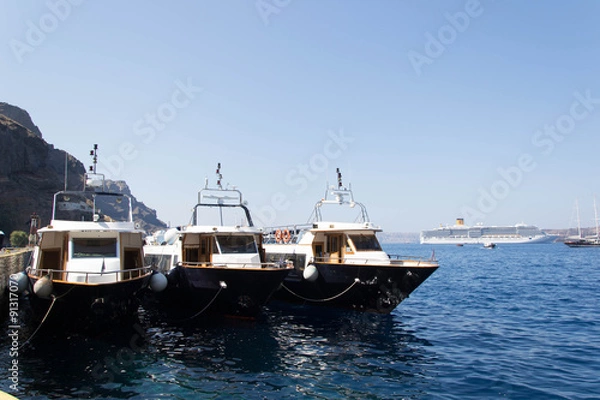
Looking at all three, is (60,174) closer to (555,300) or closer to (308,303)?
(308,303)

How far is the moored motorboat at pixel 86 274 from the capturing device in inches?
524

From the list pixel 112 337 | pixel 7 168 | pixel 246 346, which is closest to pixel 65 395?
pixel 112 337

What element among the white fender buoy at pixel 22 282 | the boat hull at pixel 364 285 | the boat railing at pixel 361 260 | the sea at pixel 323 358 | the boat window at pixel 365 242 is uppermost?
the boat window at pixel 365 242

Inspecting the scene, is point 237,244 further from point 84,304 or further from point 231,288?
point 84,304

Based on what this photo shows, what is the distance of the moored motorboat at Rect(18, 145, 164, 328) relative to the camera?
1332 cm

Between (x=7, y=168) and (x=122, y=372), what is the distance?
59.7 metres

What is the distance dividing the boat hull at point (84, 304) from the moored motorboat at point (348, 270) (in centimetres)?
868

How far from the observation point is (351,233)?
68.8 feet

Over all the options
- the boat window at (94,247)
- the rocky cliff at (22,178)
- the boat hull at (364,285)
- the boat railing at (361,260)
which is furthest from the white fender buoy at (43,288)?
the rocky cliff at (22,178)

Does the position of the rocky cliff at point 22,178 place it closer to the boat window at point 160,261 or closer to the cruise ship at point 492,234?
the boat window at point 160,261

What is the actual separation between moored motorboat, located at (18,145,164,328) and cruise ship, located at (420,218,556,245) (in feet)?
507

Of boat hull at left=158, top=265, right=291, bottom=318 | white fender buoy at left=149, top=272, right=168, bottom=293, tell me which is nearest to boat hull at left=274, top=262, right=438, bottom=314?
boat hull at left=158, top=265, right=291, bottom=318

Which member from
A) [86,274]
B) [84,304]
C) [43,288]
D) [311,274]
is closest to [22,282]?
[43,288]

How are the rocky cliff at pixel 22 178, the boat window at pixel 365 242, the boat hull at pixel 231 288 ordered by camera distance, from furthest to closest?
the rocky cliff at pixel 22 178 → the boat window at pixel 365 242 → the boat hull at pixel 231 288
